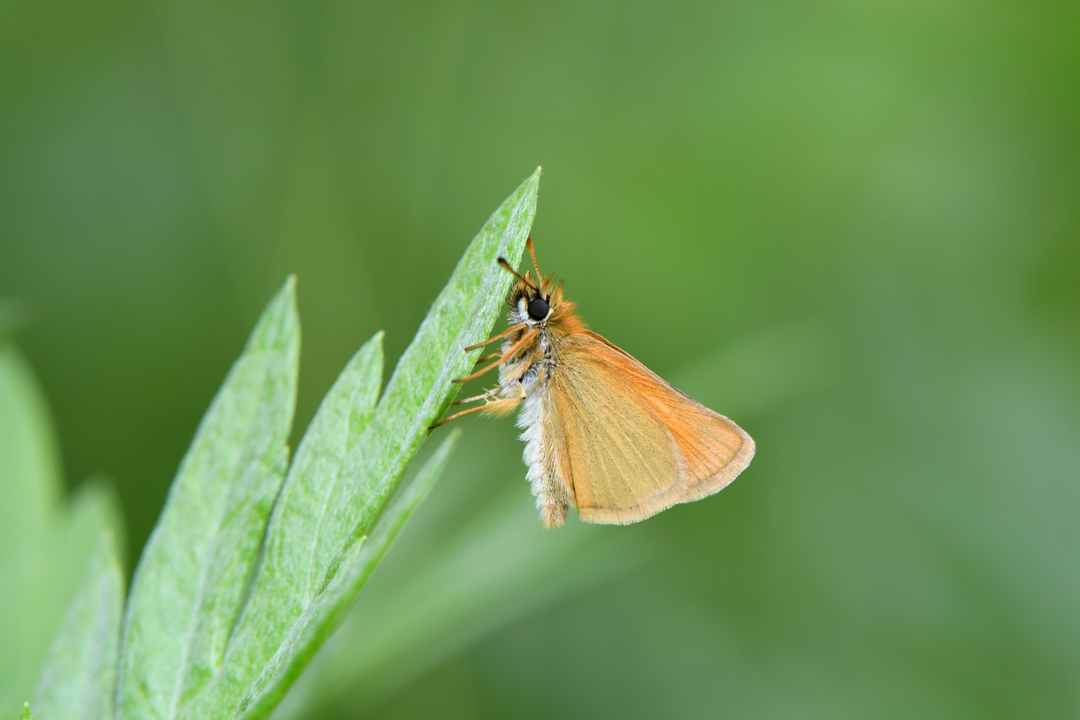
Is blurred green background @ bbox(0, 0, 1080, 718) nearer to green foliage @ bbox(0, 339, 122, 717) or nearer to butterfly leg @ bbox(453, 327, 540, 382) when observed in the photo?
butterfly leg @ bbox(453, 327, 540, 382)

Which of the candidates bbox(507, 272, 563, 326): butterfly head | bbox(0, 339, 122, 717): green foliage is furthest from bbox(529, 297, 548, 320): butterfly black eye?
bbox(0, 339, 122, 717): green foliage

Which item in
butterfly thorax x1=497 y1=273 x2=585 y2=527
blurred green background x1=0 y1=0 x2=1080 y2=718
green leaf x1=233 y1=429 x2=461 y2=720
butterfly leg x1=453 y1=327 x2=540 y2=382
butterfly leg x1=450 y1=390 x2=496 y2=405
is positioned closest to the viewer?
green leaf x1=233 y1=429 x2=461 y2=720

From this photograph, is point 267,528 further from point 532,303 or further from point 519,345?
point 532,303

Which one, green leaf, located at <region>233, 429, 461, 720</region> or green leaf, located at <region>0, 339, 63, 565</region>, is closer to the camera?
green leaf, located at <region>233, 429, 461, 720</region>

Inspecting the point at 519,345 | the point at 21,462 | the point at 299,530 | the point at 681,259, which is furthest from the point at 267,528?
the point at 681,259

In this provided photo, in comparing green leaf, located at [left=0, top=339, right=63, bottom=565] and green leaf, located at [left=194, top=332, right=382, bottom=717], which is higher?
green leaf, located at [left=0, top=339, right=63, bottom=565]

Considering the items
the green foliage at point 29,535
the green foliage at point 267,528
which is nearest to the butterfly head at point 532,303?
the green foliage at point 267,528

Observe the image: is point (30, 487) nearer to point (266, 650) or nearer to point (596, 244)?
point (266, 650)
